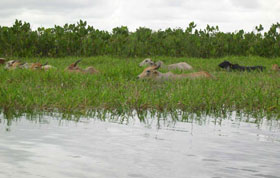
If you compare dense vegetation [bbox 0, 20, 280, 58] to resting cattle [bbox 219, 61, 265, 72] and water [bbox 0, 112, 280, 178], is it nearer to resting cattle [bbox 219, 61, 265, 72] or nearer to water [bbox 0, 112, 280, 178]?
resting cattle [bbox 219, 61, 265, 72]

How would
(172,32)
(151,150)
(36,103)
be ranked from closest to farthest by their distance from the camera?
1. (151,150)
2. (36,103)
3. (172,32)

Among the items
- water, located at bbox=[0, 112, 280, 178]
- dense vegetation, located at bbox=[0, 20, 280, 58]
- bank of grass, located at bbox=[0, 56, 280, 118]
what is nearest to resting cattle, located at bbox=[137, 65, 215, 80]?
bank of grass, located at bbox=[0, 56, 280, 118]

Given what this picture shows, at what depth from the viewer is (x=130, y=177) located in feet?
12.7

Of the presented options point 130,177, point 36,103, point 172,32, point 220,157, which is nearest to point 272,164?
point 220,157

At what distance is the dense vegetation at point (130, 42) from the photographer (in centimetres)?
2266

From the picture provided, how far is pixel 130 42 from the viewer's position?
23391 millimetres

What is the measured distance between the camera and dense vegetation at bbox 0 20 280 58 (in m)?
22.7

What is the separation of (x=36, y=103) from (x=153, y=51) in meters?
16.1

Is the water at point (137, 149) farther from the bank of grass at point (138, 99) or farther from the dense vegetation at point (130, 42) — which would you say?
the dense vegetation at point (130, 42)

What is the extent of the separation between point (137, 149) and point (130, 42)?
61.7ft

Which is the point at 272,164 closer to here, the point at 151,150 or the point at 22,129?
the point at 151,150

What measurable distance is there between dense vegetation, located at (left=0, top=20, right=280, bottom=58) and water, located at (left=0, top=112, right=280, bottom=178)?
1643cm

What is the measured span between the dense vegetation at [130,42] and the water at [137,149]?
16.4 meters

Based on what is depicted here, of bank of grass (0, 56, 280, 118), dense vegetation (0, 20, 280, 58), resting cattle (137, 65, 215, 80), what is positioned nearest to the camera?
bank of grass (0, 56, 280, 118)
